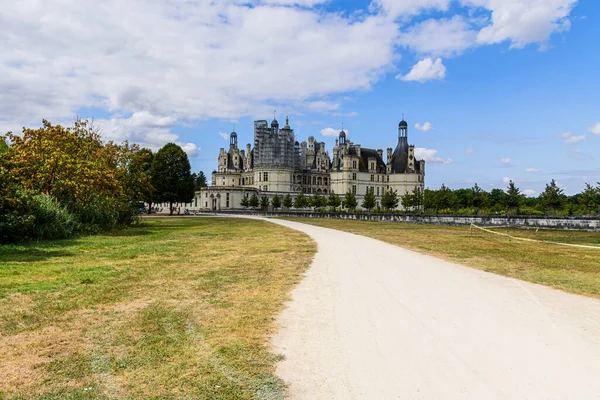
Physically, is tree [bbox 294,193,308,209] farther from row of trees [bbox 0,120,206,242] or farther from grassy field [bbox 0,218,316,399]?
grassy field [bbox 0,218,316,399]

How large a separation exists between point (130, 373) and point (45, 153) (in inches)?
884

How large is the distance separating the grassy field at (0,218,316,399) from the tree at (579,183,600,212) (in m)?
56.1

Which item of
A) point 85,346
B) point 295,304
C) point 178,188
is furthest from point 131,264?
point 178,188

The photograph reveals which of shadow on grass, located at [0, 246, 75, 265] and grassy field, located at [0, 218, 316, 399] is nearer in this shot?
grassy field, located at [0, 218, 316, 399]

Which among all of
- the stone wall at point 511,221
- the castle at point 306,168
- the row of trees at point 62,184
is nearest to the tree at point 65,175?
the row of trees at point 62,184

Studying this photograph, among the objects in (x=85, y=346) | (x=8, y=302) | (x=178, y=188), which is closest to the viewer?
(x=85, y=346)

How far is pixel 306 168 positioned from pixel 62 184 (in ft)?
353

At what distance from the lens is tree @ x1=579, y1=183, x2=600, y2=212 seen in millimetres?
55062

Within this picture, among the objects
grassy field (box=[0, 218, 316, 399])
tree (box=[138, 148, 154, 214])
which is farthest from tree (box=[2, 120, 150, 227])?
grassy field (box=[0, 218, 316, 399])

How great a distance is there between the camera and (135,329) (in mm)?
6355

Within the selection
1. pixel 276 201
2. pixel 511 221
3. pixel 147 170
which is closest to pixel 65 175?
pixel 147 170

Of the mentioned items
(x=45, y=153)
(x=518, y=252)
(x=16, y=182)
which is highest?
(x=45, y=153)

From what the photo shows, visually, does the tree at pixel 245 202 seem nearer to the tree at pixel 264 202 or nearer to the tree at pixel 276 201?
the tree at pixel 264 202

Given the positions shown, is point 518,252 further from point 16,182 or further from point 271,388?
point 16,182
